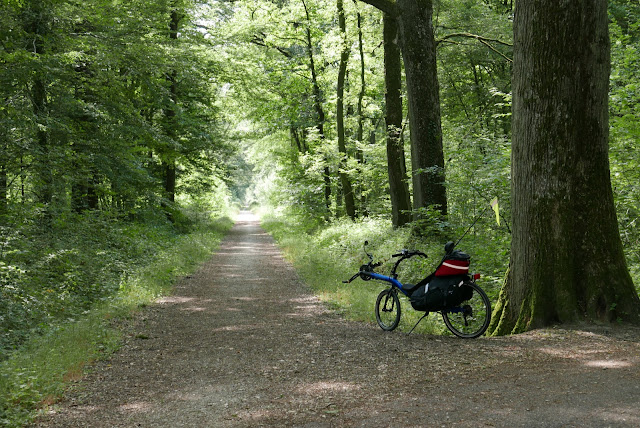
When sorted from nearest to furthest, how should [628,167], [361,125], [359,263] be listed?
[628,167] < [359,263] < [361,125]

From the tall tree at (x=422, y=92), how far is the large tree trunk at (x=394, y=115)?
266 centimetres

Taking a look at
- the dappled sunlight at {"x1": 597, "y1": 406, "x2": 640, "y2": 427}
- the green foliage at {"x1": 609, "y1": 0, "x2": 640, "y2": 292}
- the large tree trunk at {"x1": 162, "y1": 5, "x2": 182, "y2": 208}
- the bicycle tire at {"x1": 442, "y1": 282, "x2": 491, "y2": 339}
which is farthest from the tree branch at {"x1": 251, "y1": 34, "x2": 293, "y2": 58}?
the dappled sunlight at {"x1": 597, "y1": 406, "x2": 640, "y2": 427}

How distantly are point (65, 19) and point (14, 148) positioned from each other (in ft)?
12.7

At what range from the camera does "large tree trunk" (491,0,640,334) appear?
5863mm

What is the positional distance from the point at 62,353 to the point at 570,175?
21.7 feet

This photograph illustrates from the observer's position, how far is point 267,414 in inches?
173

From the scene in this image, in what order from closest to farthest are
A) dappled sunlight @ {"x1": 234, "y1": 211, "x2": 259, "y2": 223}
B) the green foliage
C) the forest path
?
the forest path, the green foliage, dappled sunlight @ {"x1": 234, "y1": 211, "x2": 259, "y2": 223}

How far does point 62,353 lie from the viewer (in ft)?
20.4

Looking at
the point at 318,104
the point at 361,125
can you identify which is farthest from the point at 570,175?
the point at 318,104

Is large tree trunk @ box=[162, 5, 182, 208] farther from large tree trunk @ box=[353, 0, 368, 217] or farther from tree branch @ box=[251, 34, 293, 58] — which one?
large tree trunk @ box=[353, 0, 368, 217]

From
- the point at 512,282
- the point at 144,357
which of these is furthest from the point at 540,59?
the point at 144,357

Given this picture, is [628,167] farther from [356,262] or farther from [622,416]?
[356,262]

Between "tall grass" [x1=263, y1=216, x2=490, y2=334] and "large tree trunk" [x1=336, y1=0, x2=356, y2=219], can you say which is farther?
"large tree trunk" [x1=336, y1=0, x2=356, y2=219]

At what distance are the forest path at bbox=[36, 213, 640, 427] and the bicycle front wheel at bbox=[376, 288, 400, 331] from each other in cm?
19
